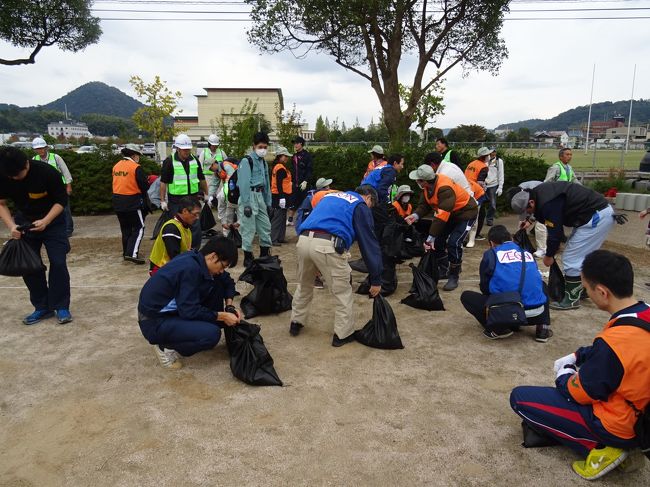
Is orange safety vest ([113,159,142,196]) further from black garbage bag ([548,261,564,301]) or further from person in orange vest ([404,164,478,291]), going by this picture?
black garbage bag ([548,261,564,301])

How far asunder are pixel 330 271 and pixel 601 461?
2245 mm

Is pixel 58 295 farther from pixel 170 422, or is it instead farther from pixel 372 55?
pixel 372 55

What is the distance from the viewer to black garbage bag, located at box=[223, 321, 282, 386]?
3332 millimetres

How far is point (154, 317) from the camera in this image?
11.3ft

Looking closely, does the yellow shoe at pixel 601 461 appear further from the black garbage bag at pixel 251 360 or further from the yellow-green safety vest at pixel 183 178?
the yellow-green safety vest at pixel 183 178

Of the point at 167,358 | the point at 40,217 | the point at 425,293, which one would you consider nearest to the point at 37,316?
the point at 40,217

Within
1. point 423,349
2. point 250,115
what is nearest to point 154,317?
point 423,349

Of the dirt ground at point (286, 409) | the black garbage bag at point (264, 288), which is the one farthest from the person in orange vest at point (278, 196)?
the dirt ground at point (286, 409)

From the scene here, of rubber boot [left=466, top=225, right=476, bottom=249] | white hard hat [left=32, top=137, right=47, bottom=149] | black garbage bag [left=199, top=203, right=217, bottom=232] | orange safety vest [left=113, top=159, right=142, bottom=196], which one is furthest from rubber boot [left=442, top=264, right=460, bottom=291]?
white hard hat [left=32, top=137, right=47, bottom=149]

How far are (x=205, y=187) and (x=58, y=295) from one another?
2551 mm

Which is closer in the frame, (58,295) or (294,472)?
(294,472)

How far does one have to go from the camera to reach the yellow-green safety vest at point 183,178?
617 cm

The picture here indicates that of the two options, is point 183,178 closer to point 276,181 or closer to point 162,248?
point 276,181

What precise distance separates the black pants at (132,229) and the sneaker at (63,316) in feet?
7.98
